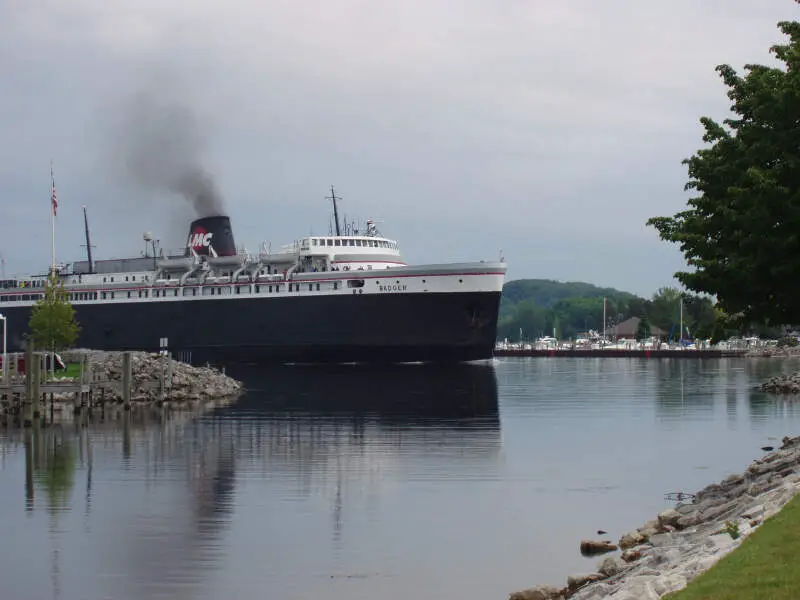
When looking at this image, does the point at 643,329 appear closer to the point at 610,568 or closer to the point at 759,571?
the point at 610,568

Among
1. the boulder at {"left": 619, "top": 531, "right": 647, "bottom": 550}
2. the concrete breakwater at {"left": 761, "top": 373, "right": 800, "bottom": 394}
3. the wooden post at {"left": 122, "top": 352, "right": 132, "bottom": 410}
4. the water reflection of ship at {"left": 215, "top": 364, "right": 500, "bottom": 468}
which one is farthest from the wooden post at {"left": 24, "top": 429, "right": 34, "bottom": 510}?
the concrete breakwater at {"left": 761, "top": 373, "right": 800, "bottom": 394}

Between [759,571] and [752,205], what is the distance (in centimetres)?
1513

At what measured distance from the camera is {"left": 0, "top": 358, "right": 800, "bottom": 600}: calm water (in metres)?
16.7

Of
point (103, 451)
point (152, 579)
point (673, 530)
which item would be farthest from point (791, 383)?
point (152, 579)

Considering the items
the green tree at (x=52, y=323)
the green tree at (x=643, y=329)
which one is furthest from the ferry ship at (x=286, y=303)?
the green tree at (x=643, y=329)

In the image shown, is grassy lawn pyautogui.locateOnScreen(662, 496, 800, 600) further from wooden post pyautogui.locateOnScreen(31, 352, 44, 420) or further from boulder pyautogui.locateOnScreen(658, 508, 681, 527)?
wooden post pyautogui.locateOnScreen(31, 352, 44, 420)

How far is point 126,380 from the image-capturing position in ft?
143

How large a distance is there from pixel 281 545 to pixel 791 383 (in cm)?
4159

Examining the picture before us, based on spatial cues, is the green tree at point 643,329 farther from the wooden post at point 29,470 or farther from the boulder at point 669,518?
the boulder at point 669,518

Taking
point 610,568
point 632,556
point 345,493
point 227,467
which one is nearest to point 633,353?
point 227,467

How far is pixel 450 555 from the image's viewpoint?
1800 cm

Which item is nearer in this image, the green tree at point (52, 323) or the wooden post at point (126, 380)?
the wooden post at point (126, 380)

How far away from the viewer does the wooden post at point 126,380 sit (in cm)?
4334

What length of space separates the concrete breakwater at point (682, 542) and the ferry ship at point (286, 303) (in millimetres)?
55346
